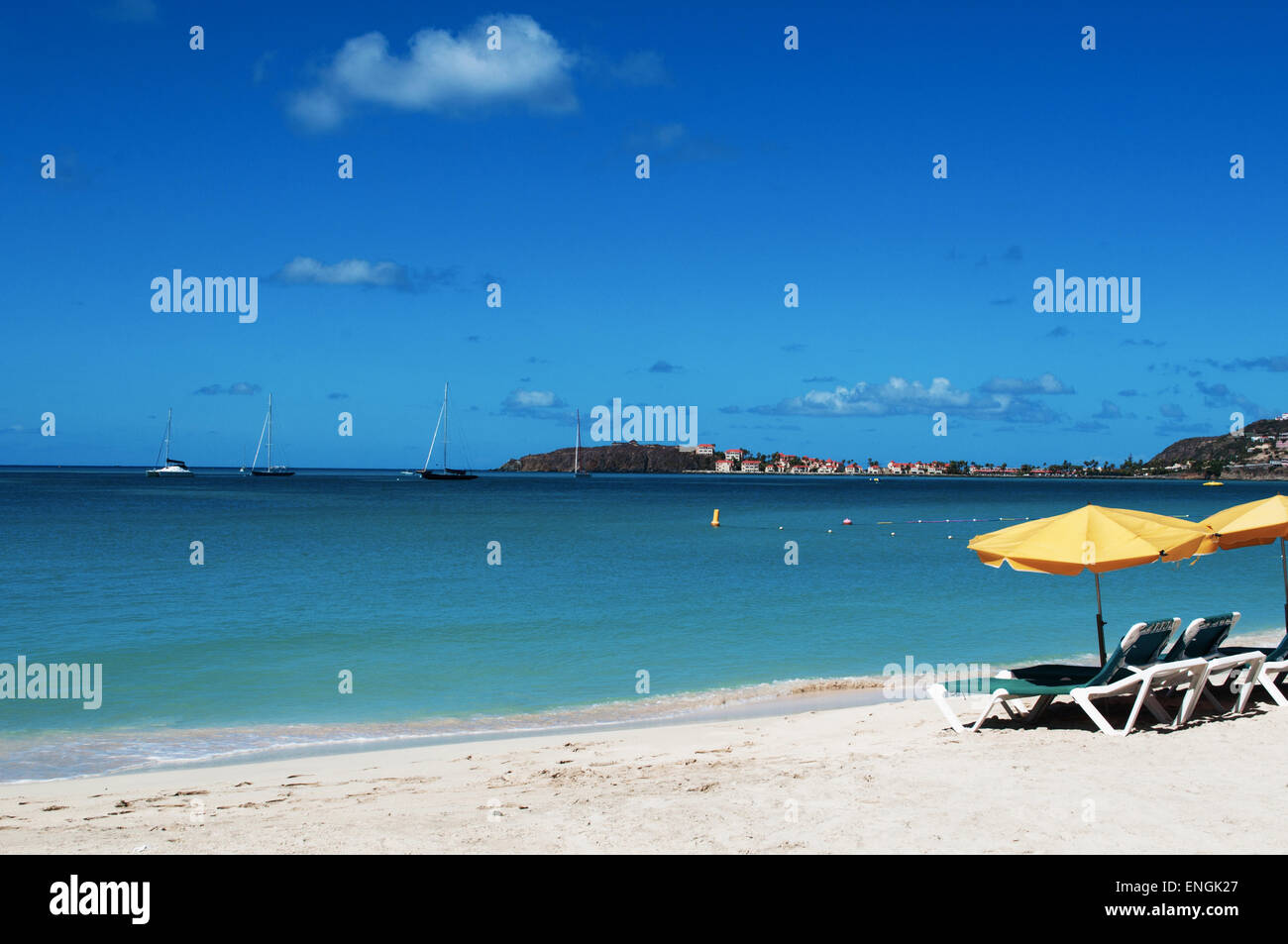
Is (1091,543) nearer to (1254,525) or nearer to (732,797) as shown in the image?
(1254,525)

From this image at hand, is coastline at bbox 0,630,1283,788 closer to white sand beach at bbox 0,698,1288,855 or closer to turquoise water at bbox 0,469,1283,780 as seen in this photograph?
turquoise water at bbox 0,469,1283,780

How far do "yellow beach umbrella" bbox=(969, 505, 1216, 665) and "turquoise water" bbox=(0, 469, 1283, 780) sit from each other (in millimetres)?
4878

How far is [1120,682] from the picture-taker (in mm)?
8609

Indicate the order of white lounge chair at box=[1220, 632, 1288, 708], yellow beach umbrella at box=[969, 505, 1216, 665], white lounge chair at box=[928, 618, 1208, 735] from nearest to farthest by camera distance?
1. yellow beach umbrella at box=[969, 505, 1216, 665]
2. white lounge chair at box=[928, 618, 1208, 735]
3. white lounge chair at box=[1220, 632, 1288, 708]

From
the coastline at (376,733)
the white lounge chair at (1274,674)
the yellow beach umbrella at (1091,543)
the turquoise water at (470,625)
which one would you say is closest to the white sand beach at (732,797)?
the white lounge chair at (1274,674)

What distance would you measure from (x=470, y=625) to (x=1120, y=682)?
501 inches

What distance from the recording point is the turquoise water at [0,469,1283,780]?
37.8 ft

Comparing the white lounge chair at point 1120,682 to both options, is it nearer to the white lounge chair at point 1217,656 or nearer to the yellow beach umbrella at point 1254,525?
the white lounge chair at point 1217,656

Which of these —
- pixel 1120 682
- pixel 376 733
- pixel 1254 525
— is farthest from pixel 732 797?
pixel 1254 525

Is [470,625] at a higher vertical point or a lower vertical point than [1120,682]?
lower

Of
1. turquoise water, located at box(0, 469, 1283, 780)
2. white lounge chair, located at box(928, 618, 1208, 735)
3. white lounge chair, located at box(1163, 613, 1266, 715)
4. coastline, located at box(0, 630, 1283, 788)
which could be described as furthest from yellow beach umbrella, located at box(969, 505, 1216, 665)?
turquoise water, located at box(0, 469, 1283, 780)
